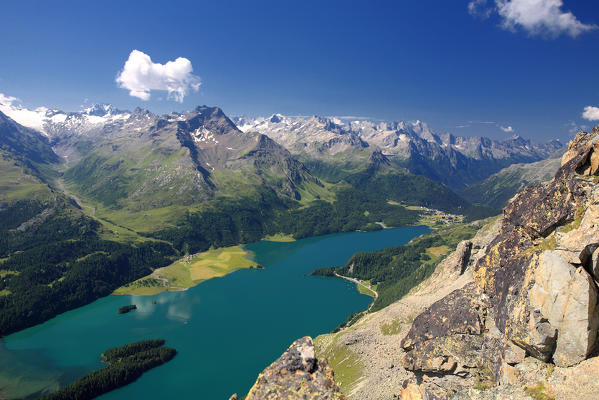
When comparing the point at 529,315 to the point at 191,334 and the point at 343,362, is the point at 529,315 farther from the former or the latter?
the point at 191,334

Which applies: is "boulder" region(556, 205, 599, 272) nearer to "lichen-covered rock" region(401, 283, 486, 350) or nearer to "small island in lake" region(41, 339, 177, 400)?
"lichen-covered rock" region(401, 283, 486, 350)

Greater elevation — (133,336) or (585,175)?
(585,175)

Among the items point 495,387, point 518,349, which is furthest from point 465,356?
point 518,349

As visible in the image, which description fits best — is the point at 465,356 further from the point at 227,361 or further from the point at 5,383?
the point at 5,383

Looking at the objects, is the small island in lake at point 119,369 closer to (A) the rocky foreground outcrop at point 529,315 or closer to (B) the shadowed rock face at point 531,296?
(A) the rocky foreground outcrop at point 529,315

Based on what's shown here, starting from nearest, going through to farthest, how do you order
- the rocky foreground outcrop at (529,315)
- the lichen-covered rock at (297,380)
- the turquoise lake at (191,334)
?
the lichen-covered rock at (297,380), the rocky foreground outcrop at (529,315), the turquoise lake at (191,334)

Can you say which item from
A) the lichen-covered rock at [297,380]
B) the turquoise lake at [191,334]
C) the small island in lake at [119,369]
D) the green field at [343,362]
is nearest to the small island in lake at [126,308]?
the turquoise lake at [191,334]
